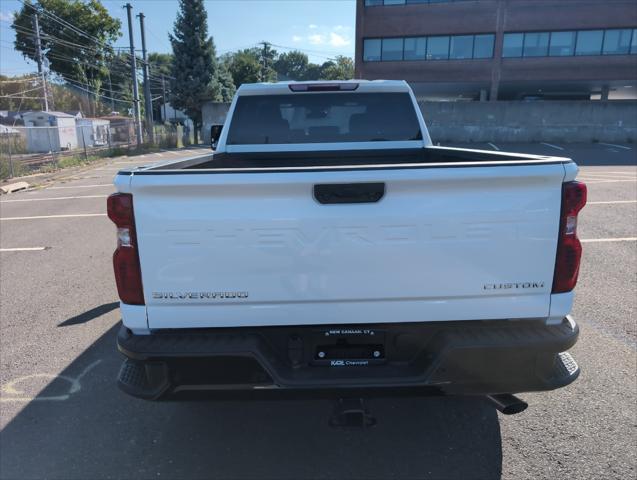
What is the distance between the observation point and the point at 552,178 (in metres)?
2.19

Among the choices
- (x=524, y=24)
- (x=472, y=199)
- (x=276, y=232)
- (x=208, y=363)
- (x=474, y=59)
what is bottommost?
(x=208, y=363)

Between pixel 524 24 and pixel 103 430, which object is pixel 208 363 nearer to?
pixel 103 430

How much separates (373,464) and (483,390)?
31.7 inches

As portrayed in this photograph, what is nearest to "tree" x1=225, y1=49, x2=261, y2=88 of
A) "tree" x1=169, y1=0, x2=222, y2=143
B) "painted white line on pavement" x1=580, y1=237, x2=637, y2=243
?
"tree" x1=169, y1=0, x2=222, y2=143

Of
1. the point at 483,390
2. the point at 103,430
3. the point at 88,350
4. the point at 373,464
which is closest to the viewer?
the point at 483,390

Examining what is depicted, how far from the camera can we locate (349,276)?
2.26 metres

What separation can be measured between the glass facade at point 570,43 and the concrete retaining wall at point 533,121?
827cm

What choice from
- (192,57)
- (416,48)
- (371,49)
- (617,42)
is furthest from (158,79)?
(617,42)

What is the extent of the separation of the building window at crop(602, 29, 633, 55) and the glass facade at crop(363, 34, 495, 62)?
809 centimetres

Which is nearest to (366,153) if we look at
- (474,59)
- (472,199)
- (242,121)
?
(242,121)

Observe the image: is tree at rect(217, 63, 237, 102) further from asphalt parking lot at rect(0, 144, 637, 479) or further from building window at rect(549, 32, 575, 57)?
asphalt parking lot at rect(0, 144, 637, 479)

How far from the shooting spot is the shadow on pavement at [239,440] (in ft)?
8.70

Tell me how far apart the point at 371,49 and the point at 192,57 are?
1513 centimetres

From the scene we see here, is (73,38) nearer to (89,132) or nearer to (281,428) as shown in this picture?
(89,132)
